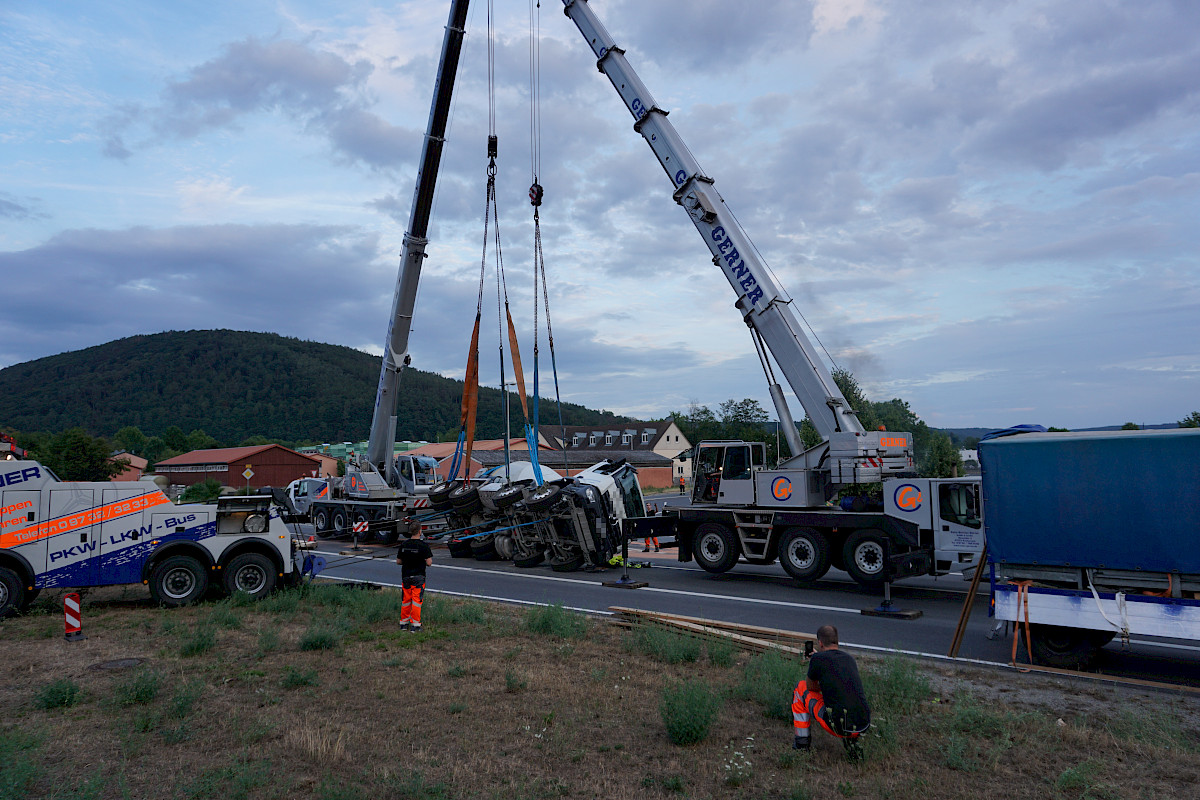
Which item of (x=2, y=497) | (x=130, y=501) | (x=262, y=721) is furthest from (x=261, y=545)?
(x=262, y=721)

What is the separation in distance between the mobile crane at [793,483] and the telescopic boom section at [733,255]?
0.02 metres

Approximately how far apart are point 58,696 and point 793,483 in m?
12.1

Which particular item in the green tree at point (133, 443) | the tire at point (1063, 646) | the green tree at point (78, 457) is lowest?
the tire at point (1063, 646)

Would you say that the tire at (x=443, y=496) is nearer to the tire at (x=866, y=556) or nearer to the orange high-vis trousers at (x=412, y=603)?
the orange high-vis trousers at (x=412, y=603)

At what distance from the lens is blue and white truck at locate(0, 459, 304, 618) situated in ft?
37.5

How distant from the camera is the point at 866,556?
45.4 ft

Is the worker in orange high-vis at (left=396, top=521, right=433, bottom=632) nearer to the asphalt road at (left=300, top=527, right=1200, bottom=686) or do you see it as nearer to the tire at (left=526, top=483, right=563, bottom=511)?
the asphalt road at (left=300, top=527, right=1200, bottom=686)

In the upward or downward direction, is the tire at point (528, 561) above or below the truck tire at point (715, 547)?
below

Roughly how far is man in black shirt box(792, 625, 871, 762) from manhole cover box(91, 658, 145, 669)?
7.96 meters

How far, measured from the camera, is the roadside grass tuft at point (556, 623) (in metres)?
10.6

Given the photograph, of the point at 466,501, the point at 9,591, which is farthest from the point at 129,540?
the point at 466,501

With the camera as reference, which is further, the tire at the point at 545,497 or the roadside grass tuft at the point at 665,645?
the tire at the point at 545,497

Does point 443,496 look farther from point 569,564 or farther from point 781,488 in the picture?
point 781,488

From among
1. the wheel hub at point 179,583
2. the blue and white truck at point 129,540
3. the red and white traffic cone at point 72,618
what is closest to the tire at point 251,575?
the blue and white truck at point 129,540
